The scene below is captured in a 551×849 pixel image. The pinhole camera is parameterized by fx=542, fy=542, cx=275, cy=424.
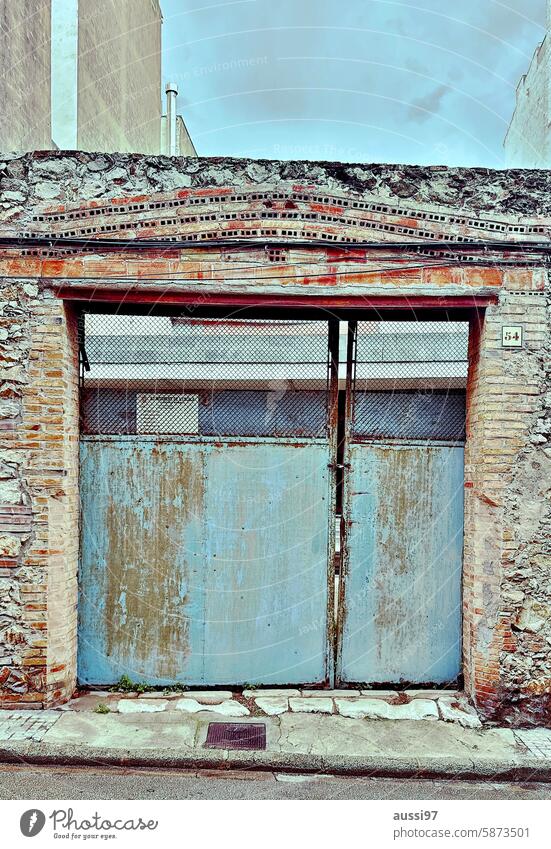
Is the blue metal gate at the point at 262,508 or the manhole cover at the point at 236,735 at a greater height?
the blue metal gate at the point at 262,508

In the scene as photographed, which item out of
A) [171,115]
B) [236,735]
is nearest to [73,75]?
[171,115]

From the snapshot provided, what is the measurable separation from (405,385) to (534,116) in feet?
21.3

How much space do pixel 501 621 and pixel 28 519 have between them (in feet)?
11.5

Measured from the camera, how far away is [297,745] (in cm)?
358

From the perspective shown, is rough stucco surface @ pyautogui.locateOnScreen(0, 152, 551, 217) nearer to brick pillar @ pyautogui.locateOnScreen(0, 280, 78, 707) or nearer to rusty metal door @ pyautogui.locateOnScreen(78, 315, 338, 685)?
brick pillar @ pyautogui.locateOnScreen(0, 280, 78, 707)

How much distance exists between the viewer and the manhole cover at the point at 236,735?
3586mm

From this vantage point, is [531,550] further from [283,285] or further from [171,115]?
[171,115]

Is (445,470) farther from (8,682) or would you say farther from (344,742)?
(8,682)

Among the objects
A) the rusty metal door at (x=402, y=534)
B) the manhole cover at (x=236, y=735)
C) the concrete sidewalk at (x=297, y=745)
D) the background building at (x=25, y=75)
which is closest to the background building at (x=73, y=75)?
the background building at (x=25, y=75)

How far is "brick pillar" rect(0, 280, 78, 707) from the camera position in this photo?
12.8 ft

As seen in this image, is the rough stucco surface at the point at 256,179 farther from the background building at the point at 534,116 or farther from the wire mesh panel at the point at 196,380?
the background building at the point at 534,116

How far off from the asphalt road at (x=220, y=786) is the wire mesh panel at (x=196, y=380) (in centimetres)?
234

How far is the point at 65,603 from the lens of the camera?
4035 millimetres

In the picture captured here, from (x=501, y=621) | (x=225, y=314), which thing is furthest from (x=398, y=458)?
(x=225, y=314)
